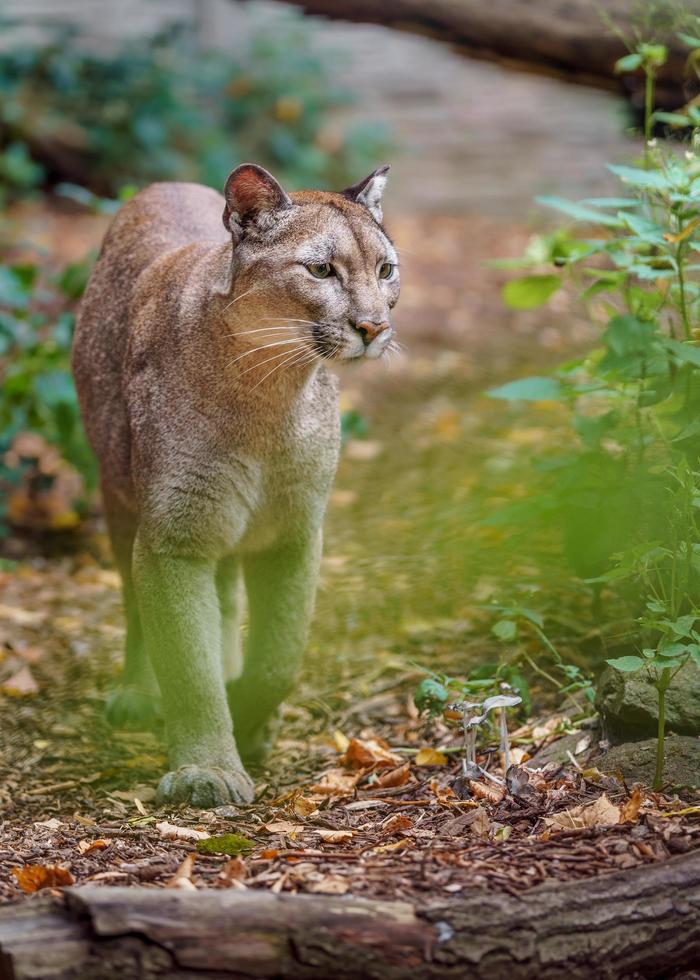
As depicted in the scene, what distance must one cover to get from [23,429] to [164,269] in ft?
7.51

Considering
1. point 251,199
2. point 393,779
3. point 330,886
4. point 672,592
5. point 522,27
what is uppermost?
point 522,27

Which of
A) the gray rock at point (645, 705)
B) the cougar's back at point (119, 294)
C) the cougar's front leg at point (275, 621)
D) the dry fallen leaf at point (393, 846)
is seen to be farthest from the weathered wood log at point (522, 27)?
the dry fallen leaf at point (393, 846)

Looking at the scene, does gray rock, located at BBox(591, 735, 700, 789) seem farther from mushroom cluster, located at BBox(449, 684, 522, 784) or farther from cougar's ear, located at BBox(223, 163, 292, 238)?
cougar's ear, located at BBox(223, 163, 292, 238)

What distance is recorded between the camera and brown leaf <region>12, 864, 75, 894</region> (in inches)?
135

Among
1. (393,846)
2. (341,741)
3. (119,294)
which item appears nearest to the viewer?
(393,846)

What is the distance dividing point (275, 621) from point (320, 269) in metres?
1.36

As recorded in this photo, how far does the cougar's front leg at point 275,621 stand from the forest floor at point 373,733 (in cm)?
28

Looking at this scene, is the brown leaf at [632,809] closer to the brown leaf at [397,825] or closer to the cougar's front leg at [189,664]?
the brown leaf at [397,825]

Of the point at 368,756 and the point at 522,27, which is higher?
the point at 522,27

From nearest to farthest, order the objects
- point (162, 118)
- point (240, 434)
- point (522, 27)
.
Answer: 1. point (240, 434)
2. point (522, 27)
3. point (162, 118)

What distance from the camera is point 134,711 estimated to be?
5262 millimetres

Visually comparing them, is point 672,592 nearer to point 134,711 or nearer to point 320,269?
point 320,269

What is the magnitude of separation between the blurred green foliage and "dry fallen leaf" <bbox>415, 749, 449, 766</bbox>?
8179 mm

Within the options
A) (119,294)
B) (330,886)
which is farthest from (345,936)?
(119,294)
